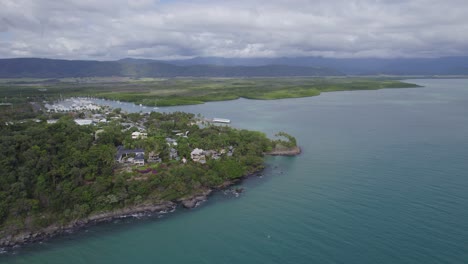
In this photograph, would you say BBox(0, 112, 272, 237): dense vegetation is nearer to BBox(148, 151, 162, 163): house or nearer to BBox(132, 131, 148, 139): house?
BBox(148, 151, 162, 163): house

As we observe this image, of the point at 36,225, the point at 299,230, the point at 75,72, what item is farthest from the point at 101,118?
the point at 75,72

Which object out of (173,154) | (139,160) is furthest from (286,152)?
(139,160)

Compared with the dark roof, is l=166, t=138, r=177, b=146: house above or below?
above

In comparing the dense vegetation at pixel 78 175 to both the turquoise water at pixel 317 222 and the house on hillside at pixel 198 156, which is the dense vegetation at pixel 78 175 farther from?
the turquoise water at pixel 317 222

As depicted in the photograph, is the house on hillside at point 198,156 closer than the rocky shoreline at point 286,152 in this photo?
Result: Yes

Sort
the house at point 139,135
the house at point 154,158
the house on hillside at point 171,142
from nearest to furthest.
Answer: the house at point 154,158, the house on hillside at point 171,142, the house at point 139,135

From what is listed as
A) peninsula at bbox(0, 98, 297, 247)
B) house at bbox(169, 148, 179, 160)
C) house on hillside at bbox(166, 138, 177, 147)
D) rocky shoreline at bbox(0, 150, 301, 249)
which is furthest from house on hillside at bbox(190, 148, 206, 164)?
house on hillside at bbox(166, 138, 177, 147)

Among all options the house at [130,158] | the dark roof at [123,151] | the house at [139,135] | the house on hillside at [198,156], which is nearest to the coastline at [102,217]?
the house on hillside at [198,156]

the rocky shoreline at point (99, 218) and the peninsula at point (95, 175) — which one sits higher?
the peninsula at point (95, 175)
